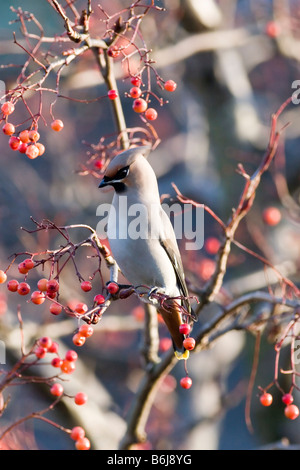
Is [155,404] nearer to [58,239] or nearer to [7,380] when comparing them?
[58,239]

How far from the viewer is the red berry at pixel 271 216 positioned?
4.63 meters

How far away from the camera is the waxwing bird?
249 cm

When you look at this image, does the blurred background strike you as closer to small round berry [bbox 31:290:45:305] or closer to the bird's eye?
the bird's eye

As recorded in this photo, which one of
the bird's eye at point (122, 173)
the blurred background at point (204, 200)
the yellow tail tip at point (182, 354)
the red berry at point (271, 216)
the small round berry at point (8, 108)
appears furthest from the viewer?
the red berry at point (271, 216)

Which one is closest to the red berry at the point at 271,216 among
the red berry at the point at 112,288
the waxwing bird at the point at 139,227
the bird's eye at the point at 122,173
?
the waxwing bird at the point at 139,227

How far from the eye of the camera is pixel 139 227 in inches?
101

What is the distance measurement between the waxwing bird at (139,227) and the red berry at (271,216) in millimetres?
2120

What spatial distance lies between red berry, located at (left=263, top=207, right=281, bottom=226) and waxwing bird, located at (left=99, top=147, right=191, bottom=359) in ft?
6.95

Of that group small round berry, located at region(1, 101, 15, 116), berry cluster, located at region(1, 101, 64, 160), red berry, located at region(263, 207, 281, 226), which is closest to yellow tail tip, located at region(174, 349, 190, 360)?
berry cluster, located at region(1, 101, 64, 160)

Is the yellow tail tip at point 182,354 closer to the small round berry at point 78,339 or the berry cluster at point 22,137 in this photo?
the small round berry at point 78,339

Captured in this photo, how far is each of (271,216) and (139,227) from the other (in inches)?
89.2

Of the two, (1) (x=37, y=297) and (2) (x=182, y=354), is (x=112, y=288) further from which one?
(2) (x=182, y=354)

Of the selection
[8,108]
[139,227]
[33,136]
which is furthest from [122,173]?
[8,108]
